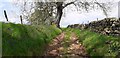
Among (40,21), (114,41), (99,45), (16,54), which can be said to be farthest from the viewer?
(40,21)

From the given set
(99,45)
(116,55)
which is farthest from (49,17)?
(116,55)

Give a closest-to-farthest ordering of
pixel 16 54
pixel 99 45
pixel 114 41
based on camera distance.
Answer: pixel 16 54 < pixel 114 41 < pixel 99 45

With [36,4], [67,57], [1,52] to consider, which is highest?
[36,4]

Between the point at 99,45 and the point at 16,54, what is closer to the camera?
the point at 16,54

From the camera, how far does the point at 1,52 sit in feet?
45.9

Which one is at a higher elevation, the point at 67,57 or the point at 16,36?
the point at 16,36

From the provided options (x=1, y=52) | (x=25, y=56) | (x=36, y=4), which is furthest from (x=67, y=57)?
(x=36, y=4)

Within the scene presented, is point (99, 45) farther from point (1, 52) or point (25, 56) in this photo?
point (1, 52)

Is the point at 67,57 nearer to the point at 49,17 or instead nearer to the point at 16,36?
the point at 16,36

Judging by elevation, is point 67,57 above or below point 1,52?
below

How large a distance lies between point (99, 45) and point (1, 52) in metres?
8.15

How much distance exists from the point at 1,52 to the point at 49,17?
44495 mm

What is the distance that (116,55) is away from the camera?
16.3 metres

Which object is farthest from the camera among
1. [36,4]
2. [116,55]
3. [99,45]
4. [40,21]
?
[40,21]
